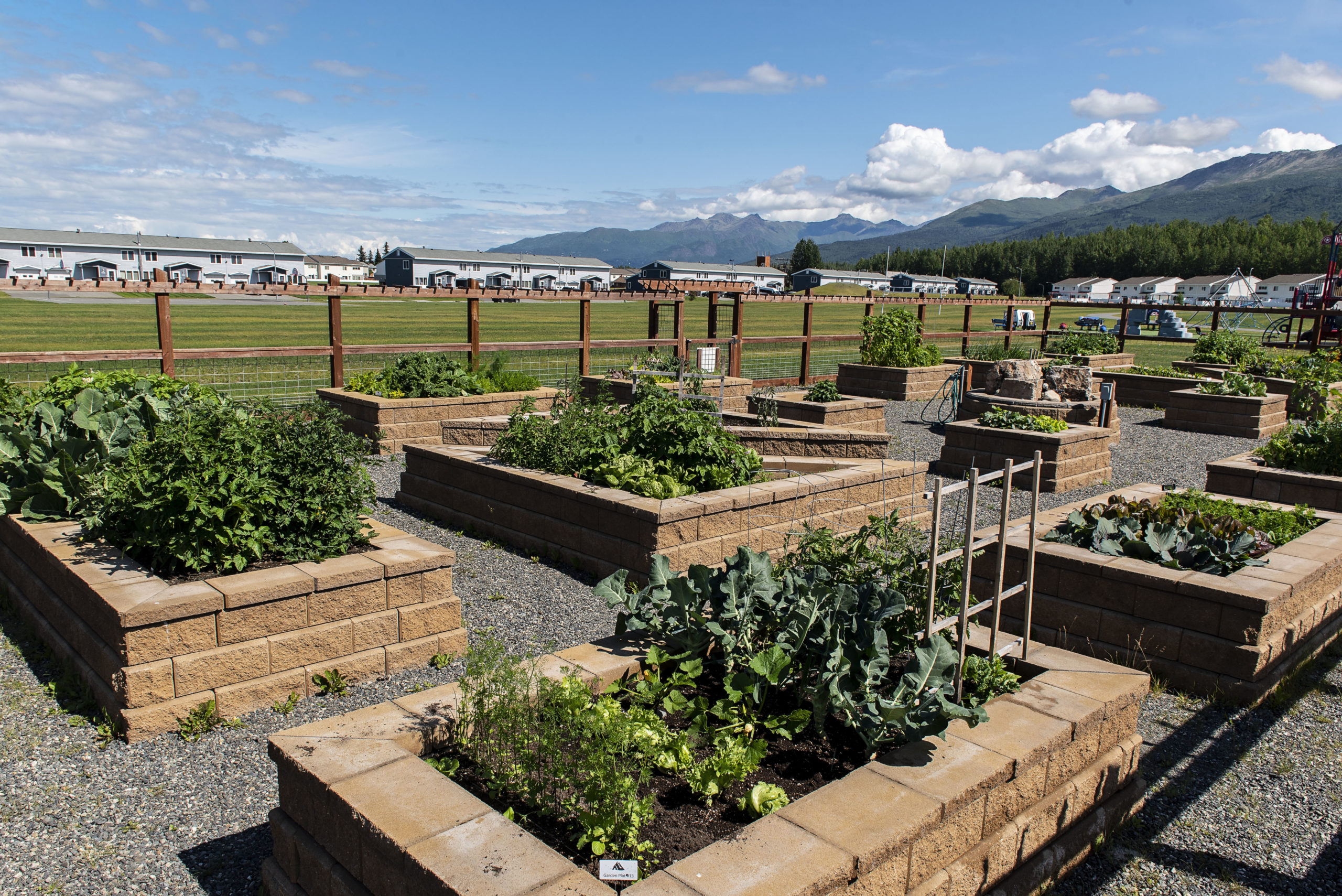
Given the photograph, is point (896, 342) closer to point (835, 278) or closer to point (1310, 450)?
point (1310, 450)

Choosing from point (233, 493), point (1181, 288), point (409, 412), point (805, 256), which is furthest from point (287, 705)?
point (805, 256)

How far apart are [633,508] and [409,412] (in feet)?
16.6

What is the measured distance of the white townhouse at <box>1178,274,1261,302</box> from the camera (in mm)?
96550

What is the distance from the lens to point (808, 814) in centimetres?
243

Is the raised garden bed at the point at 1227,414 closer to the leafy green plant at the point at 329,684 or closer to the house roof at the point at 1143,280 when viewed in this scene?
the leafy green plant at the point at 329,684

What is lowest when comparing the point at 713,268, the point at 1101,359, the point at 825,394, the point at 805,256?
the point at 825,394

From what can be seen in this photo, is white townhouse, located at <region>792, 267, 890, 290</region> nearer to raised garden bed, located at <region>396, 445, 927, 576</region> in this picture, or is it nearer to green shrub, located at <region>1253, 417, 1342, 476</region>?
green shrub, located at <region>1253, 417, 1342, 476</region>

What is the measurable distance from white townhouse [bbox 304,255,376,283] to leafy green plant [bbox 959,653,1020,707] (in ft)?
315

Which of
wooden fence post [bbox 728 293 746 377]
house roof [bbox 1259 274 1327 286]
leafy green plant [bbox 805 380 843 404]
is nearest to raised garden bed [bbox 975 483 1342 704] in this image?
leafy green plant [bbox 805 380 843 404]

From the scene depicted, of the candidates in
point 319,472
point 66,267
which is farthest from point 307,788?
point 66,267

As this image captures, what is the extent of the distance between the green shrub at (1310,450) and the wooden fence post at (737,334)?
25.9 ft

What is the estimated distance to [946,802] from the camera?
98.7 inches

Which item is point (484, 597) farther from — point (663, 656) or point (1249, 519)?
point (1249, 519)

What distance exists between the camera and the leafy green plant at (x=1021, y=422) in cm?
946
